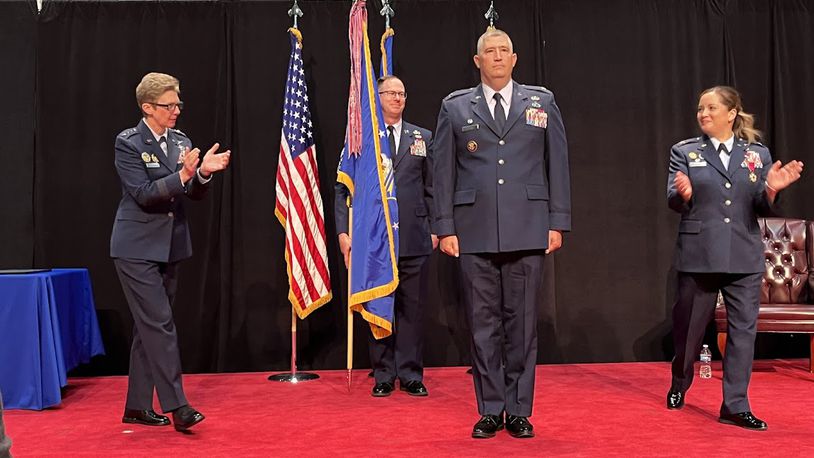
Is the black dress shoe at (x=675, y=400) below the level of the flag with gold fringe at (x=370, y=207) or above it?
below

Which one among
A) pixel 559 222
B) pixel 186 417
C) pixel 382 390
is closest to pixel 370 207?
pixel 382 390

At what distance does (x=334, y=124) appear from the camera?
6324 millimetres

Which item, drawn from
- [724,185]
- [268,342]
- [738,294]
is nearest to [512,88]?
[724,185]

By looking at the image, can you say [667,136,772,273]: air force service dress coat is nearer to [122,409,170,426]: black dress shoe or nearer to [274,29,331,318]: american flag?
[274,29,331,318]: american flag

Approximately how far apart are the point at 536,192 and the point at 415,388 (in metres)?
1.81

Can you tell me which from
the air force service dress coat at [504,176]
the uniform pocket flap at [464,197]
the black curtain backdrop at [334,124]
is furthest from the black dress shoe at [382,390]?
the uniform pocket flap at [464,197]

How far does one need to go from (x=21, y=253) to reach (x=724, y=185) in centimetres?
491

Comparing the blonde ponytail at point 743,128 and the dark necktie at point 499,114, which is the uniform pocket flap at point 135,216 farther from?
the blonde ponytail at point 743,128

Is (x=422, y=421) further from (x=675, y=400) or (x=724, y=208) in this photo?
(x=724, y=208)

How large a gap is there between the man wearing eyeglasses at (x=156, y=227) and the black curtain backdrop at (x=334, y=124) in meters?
2.05

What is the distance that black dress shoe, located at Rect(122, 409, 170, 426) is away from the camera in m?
4.20

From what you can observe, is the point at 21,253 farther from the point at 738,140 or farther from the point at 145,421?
the point at 738,140

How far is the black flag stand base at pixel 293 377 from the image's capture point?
577cm

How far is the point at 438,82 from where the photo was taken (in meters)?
6.39
